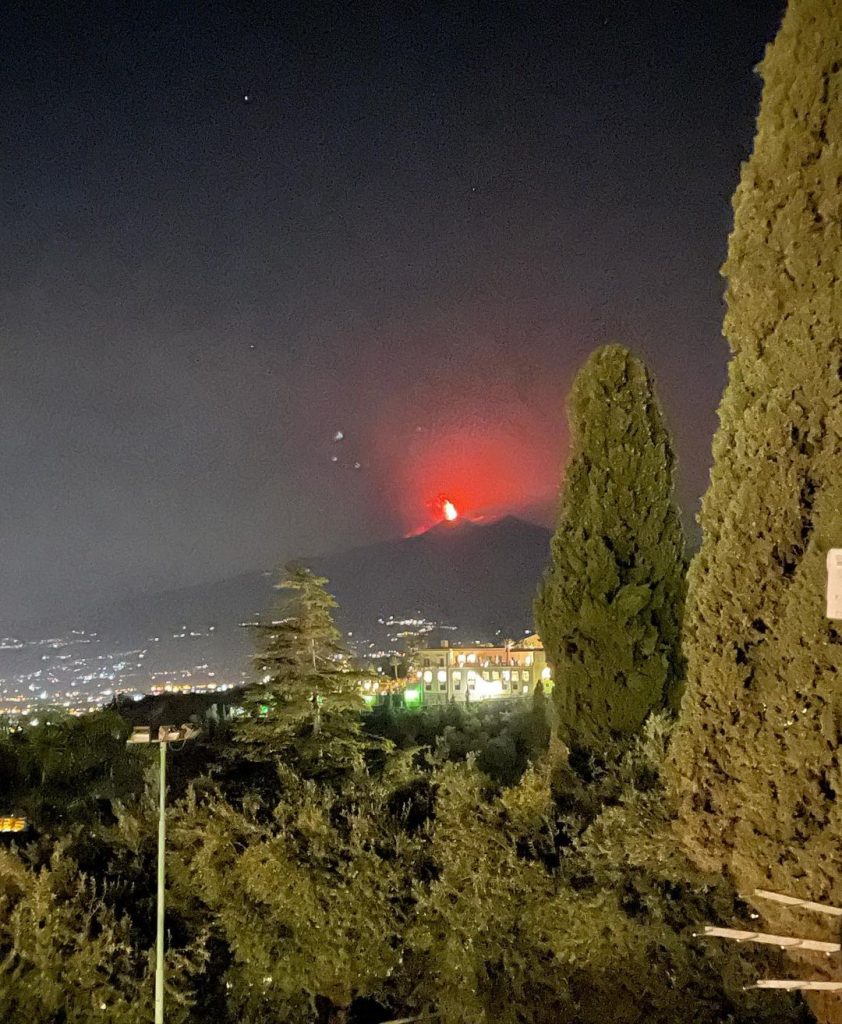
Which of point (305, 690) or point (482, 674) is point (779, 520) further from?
point (482, 674)

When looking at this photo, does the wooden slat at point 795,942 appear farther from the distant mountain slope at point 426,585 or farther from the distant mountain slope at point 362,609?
the distant mountain slope at point 426,585

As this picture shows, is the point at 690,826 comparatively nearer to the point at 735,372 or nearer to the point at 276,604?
the point at 735,372

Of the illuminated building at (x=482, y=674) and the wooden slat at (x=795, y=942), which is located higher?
the wooden slat at (x=795, y=942)

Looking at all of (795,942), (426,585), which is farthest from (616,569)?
(426,585)

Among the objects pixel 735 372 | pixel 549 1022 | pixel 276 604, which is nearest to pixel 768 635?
pixel 735 372

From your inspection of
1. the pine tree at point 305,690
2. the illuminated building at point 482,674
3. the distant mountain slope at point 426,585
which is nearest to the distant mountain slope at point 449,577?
the distant mountain slope at point 426,585

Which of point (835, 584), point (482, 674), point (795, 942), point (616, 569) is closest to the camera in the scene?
point (835, 584)
